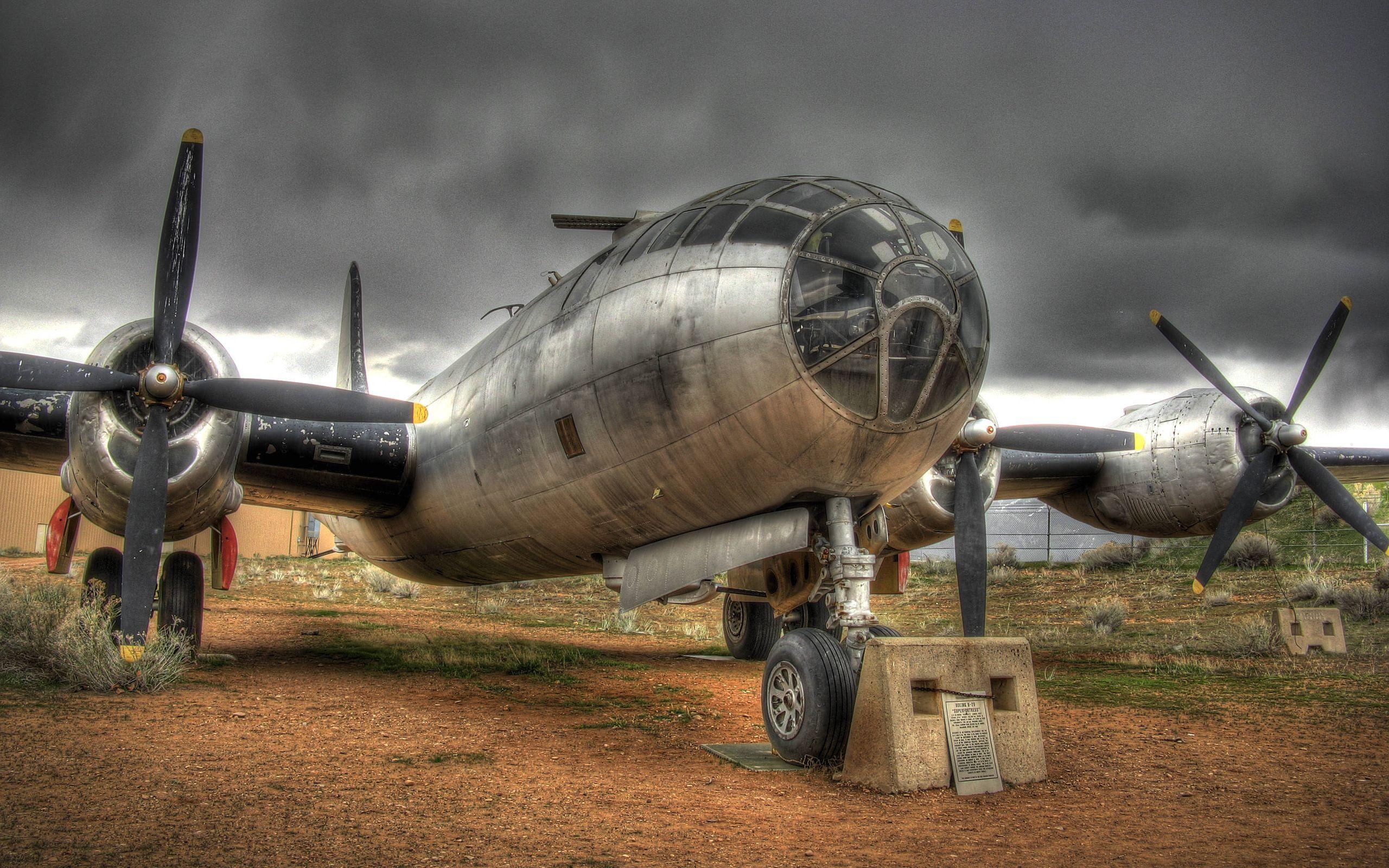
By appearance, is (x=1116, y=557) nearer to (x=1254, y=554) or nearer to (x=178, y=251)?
(x=1254, y=554)

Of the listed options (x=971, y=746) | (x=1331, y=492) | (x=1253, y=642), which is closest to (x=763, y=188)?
(x=971, y=746)

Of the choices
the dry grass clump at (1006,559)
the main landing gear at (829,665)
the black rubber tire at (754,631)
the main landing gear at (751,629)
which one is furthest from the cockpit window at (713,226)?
the dry grass clump at (1006,559)

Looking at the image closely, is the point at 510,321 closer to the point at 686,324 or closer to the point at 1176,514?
the point at 686,324

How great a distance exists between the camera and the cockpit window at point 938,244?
253 inches

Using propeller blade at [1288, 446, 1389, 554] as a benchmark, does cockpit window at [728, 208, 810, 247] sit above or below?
above

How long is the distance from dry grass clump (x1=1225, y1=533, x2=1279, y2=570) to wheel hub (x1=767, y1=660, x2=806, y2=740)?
1046 inches

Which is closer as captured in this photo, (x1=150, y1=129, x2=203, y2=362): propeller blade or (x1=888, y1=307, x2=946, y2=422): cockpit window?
(x1=888, y1=307, x2=946, y2=422): cockpit window

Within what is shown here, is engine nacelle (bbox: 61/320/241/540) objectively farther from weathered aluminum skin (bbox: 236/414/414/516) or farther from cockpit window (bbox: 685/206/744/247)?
cockpit window (bbox: 685/206/744/247)

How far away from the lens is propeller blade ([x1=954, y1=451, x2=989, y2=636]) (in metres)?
8.98

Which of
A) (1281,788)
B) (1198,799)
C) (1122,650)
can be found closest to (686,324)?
(1198,799)

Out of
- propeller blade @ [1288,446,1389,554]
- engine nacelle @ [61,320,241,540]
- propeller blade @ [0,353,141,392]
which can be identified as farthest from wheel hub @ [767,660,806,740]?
propeller blade @ [1288,446,1389,554]

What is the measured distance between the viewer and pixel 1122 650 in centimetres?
1517

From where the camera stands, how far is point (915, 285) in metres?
6.11

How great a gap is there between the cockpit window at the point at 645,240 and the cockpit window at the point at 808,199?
4.08 ft
